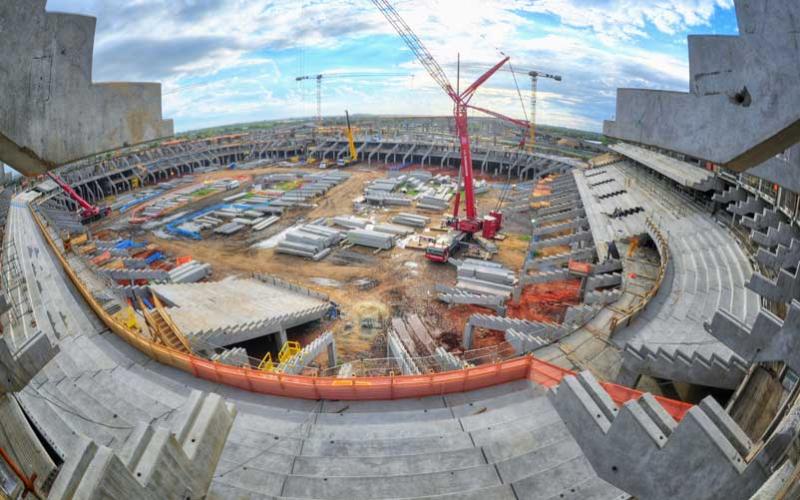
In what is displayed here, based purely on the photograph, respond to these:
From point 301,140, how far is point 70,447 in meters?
85.2

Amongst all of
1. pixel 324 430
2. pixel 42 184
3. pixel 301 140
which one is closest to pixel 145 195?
pixel 42 184

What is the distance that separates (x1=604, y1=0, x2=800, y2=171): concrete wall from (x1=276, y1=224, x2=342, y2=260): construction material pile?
3112 centimetres

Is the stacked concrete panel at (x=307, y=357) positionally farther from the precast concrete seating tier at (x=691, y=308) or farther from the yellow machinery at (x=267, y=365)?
the precast concrete seating tier at (x=691, y=308)

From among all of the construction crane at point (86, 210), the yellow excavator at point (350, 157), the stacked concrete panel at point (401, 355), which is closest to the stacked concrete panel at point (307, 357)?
the stacked concrete panel at point (401, 355)

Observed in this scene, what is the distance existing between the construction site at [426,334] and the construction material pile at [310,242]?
0.68 ft

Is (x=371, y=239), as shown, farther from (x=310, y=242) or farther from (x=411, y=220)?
(x=411, y=220)

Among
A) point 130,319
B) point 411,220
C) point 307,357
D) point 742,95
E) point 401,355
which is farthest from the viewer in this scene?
point 411,220

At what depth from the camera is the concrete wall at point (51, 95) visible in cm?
379

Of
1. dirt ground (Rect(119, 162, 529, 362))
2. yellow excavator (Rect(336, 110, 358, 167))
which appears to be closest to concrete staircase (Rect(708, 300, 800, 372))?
dirt ground (Rect(119, 162, 529, 362))

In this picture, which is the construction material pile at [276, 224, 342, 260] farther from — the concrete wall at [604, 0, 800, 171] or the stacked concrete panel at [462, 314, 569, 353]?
the concrete wall at [604, 0, 800, 171]

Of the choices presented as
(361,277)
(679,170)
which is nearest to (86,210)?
(361,277)

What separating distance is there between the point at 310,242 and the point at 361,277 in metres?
7.30

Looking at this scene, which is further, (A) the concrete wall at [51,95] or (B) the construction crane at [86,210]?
(B) the construction crane at [86,210]

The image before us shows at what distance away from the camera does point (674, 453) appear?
17.6 ft
